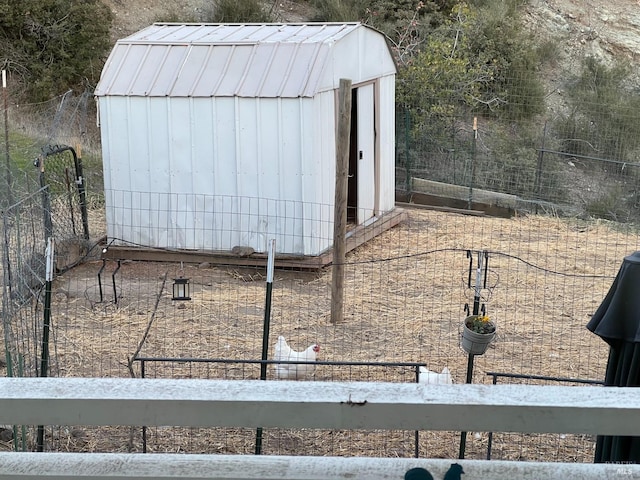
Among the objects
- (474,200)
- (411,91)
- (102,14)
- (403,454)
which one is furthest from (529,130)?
(403,454)

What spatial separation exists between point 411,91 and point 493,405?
49.7ft

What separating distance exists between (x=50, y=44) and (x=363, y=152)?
10465mm

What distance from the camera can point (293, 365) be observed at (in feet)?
20.5

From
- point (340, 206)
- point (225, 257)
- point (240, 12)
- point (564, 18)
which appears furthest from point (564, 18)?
point (340, 206)

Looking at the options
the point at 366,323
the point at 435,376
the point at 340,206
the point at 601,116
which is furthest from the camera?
the point at 601,116

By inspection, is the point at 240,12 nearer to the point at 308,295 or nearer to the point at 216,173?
the point at 216,173

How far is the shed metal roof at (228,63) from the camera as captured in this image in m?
9.55

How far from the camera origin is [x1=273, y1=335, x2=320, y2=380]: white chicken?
20.2 ft

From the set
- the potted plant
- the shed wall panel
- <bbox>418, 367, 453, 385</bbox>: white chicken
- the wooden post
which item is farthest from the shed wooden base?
the potted plant

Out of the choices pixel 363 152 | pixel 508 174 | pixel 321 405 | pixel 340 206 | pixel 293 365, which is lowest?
pixel 293 365

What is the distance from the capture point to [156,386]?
1.79 metres

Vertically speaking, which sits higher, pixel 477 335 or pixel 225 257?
pixel 477 335

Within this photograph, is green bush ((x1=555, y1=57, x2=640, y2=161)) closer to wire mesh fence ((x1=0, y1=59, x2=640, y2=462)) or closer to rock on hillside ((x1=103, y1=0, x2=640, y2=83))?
rock on hillside ((x1=103, y1=0, x2=640, y2=83))

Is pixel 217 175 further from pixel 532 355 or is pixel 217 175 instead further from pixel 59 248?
pixel 532 355
